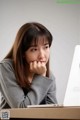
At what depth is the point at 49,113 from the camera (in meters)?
0.52

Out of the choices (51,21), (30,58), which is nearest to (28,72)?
(30,58)

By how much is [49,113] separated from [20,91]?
0.43 m

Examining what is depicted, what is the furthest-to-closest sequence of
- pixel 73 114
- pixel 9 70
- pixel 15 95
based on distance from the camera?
pixel 9 70, pixel 15 95, pixel 73 114

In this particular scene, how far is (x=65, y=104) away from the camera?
0.56 m

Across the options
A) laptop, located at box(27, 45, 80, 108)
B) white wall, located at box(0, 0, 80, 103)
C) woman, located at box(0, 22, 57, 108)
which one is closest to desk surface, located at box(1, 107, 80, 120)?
laptop, located at box(27, 45, 80, 108)

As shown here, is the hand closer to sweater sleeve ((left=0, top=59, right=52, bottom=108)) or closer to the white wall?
sweater sleeve ((left=0, top=59, right=52, bottom=108))

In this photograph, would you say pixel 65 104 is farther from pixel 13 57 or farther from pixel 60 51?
pixel 60 51

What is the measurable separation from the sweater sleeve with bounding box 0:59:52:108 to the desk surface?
0.35m

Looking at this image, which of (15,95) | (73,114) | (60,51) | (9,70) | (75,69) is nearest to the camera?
(73,114)

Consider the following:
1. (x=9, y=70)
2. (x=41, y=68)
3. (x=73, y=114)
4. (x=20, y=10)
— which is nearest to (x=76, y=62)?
(x=73, y=114)

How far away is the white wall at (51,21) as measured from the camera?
1771 mm

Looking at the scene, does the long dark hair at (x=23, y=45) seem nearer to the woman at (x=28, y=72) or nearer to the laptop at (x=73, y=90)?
the woman at (x=28, y=72)

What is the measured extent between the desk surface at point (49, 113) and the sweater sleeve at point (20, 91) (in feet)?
1.15

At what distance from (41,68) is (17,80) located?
0.35 feet
